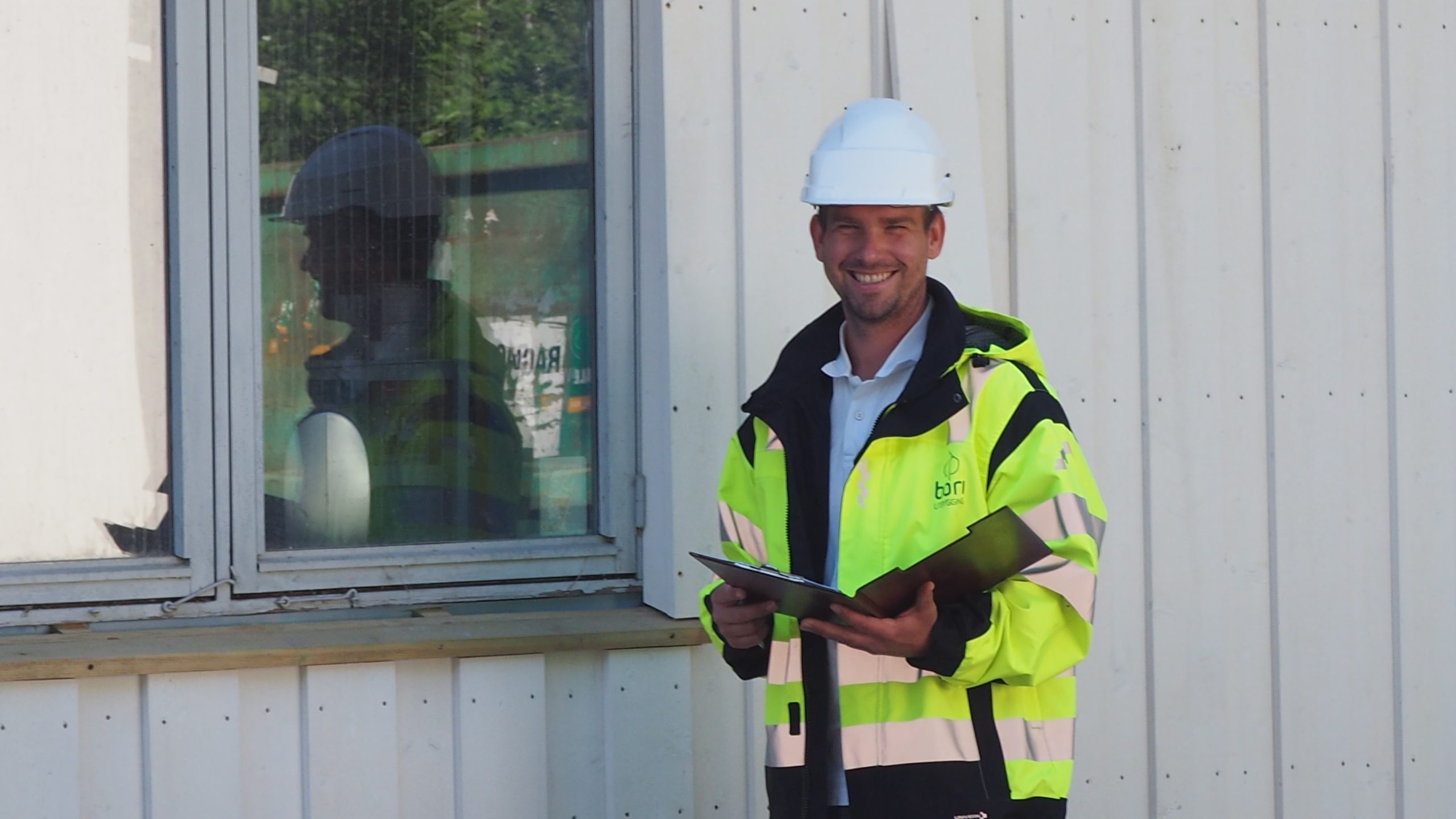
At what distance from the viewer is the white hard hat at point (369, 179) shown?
131 inches

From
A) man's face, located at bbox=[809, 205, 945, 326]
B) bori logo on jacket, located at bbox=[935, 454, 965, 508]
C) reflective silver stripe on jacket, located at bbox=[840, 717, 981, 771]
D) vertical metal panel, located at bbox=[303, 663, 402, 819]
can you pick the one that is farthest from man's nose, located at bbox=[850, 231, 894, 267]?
vertical metal panel, located at bbox=[303, 663, 402, 819]

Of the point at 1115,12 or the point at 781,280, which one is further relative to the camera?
the point at 1115,12

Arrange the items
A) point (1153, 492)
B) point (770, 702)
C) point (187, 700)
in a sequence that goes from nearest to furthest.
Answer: point (770, 702) → point (187, 700) → point (1153, 492)

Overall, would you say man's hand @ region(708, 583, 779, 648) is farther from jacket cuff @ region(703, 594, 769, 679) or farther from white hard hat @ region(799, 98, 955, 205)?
white hard hat @ region(799, 98, 955, 205)

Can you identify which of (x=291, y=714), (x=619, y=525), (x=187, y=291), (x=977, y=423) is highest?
(x=187, y=291)

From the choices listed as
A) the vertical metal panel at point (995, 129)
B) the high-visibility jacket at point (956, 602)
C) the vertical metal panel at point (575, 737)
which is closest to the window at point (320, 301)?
the vertical metal panel at point (575, 737)

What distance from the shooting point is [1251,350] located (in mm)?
3838

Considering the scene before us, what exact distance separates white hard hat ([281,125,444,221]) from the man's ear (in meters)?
1.28

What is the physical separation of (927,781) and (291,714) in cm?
142

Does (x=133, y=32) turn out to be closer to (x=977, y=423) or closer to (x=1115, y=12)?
(x=977, y=423)

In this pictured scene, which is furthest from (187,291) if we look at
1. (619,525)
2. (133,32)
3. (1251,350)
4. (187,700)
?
→ (1251,350)

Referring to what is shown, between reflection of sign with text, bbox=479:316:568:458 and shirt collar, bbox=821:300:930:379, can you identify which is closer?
shirt collar, bbox=821:300:930:379

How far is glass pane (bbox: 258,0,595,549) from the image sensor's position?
3338mm

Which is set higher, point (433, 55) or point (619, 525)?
point (433, 55)
